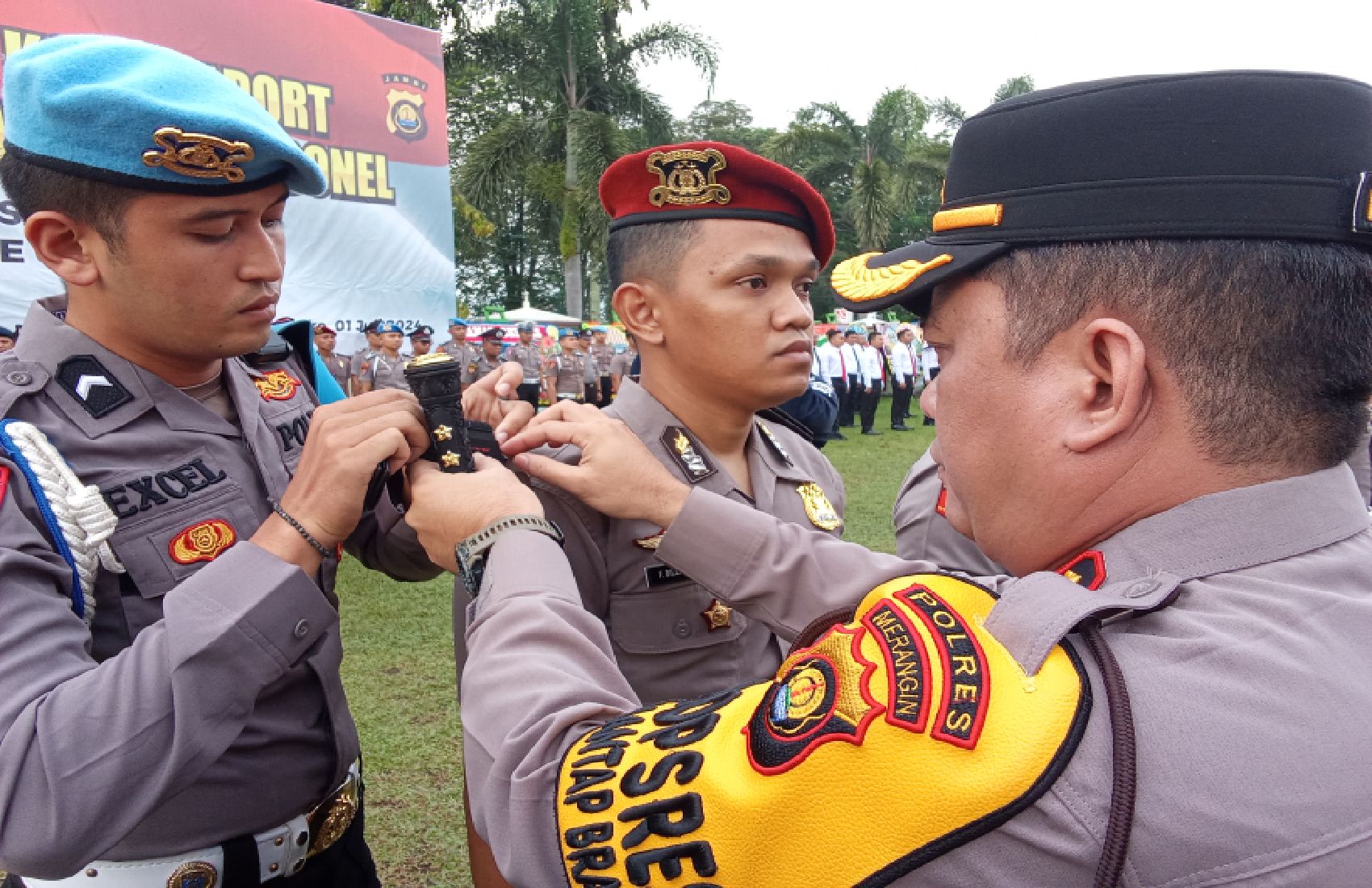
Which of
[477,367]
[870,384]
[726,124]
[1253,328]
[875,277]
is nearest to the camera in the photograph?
[1253,328]

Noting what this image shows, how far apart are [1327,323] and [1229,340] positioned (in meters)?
0.10

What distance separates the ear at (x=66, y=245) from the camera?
4.69 feet

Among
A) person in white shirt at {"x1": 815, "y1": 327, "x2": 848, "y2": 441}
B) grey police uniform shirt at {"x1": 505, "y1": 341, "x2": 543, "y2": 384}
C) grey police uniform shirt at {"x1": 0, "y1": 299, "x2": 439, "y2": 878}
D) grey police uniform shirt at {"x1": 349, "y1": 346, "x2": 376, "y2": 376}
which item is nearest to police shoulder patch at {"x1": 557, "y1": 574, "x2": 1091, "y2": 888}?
grey police uniform shirt at {"x1": 0, "y1": 299, "x2": 439, "y2": 878}

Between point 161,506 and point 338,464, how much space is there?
1.22ft

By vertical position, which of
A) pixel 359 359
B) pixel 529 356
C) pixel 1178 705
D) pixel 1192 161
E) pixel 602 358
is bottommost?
pixel 602 358

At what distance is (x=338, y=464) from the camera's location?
133 cm

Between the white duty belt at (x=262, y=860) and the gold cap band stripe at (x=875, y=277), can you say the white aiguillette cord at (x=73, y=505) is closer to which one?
the white duty belt at (x=262, y=860)

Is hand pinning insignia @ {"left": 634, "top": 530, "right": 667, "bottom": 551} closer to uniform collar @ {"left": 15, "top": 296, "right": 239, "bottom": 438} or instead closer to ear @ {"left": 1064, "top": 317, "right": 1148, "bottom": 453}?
uniform collar @ {"left": 15, "top": 296, "right": 239, "bottom": 438}

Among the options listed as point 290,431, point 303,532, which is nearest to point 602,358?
point 290,431

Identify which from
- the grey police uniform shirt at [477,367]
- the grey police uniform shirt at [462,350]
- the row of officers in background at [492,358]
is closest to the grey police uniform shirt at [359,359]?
the row of officers in background at [492,358]

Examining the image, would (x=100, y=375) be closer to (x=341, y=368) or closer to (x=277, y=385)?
(x=277, y=385)

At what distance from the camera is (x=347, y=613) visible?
19.7 ft

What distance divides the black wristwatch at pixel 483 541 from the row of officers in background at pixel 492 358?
838 centimetres

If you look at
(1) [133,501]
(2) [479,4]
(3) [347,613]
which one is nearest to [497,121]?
(2) [479,4]
